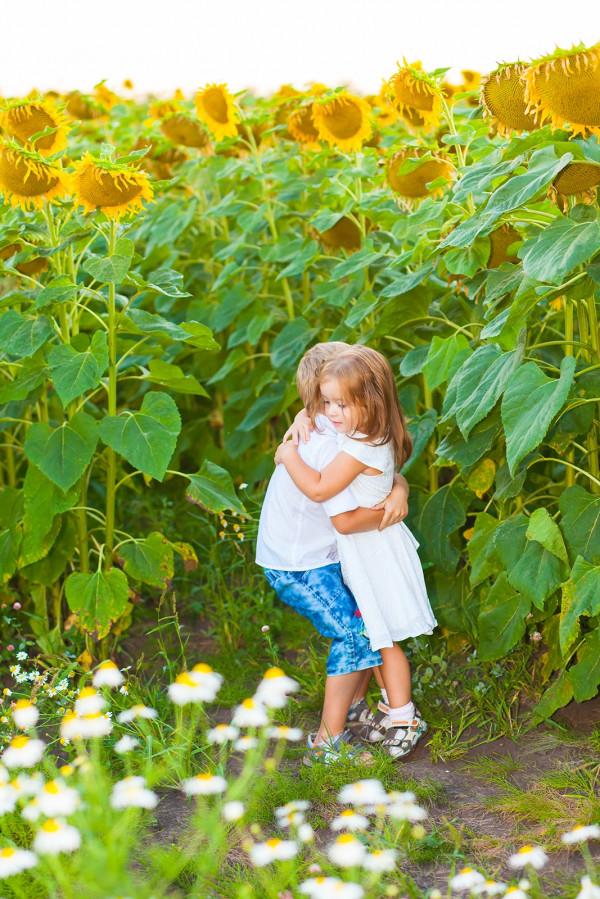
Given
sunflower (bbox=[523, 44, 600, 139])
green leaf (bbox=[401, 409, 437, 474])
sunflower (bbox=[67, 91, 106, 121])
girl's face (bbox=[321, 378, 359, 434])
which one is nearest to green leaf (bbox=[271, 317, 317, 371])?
green leaf (bbox=[401, 409, 437, 474])

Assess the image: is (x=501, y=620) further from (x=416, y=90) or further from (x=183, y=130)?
(x=183, y=130)

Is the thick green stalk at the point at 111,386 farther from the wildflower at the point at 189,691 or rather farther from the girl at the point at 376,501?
the wildflower at the point at 189,691

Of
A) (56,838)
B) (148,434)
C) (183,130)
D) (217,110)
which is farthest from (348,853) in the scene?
(183,130)

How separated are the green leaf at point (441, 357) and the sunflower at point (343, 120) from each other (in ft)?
3.31

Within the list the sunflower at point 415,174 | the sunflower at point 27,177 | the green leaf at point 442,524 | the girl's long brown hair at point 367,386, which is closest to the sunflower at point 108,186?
the sunflower at point 27,177

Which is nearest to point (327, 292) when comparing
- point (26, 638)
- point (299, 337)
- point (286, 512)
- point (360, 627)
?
point (299, 337)

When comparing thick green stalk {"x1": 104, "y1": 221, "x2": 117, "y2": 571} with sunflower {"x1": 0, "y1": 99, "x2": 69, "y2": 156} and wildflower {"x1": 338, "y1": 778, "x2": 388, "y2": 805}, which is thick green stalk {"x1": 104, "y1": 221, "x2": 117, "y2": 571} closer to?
sunflower {"x1": 0, "y1": 99, "x2": 69, "y2": 156}

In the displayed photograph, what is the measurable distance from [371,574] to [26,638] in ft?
4.75

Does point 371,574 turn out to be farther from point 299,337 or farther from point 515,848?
point 299,337

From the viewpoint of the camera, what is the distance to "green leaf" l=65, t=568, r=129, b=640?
2.88 metres

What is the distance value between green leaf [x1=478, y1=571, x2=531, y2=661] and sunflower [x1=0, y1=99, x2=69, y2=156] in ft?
6.08

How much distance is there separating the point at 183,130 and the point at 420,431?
73.6 inches

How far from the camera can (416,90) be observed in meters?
2.87

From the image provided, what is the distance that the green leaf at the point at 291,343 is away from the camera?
11.9 ft
